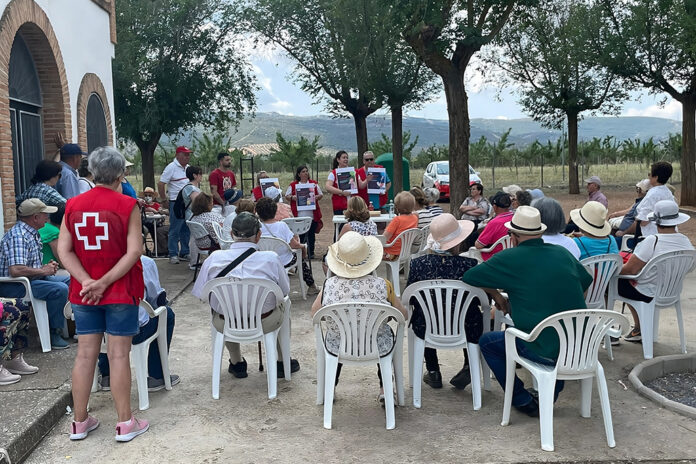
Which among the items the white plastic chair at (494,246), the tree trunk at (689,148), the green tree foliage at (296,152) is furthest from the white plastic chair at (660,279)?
the green tree foliage at (296,152)

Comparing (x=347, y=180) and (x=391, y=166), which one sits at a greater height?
(x=391, y=166)

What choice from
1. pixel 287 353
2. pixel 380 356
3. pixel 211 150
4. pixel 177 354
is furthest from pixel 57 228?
pixel 211 150

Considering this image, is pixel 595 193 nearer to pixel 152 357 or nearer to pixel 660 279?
pixel 660 279

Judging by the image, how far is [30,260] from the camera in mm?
5766

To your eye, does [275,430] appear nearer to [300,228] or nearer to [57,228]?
[57,228]

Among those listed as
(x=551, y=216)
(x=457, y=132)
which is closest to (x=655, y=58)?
(x=457, y=132)

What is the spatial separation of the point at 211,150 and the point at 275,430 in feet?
124

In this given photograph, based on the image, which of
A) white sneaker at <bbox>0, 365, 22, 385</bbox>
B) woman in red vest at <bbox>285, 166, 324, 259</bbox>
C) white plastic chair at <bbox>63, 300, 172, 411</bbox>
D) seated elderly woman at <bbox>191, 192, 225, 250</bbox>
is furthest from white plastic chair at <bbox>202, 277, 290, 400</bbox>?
woman in red vest at <bbox>285, 166, 324, 259</bbox>

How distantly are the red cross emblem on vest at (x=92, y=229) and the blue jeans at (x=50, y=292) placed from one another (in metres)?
2.06

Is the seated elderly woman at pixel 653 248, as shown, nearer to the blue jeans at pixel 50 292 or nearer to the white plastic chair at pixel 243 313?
the white plastic chair at pixel 243 313

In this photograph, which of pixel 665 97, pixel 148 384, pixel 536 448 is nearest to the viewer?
pixel 536 448

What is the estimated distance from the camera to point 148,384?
5.21 m

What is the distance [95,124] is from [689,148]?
16.0 metres

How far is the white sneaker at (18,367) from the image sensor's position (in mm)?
5293
